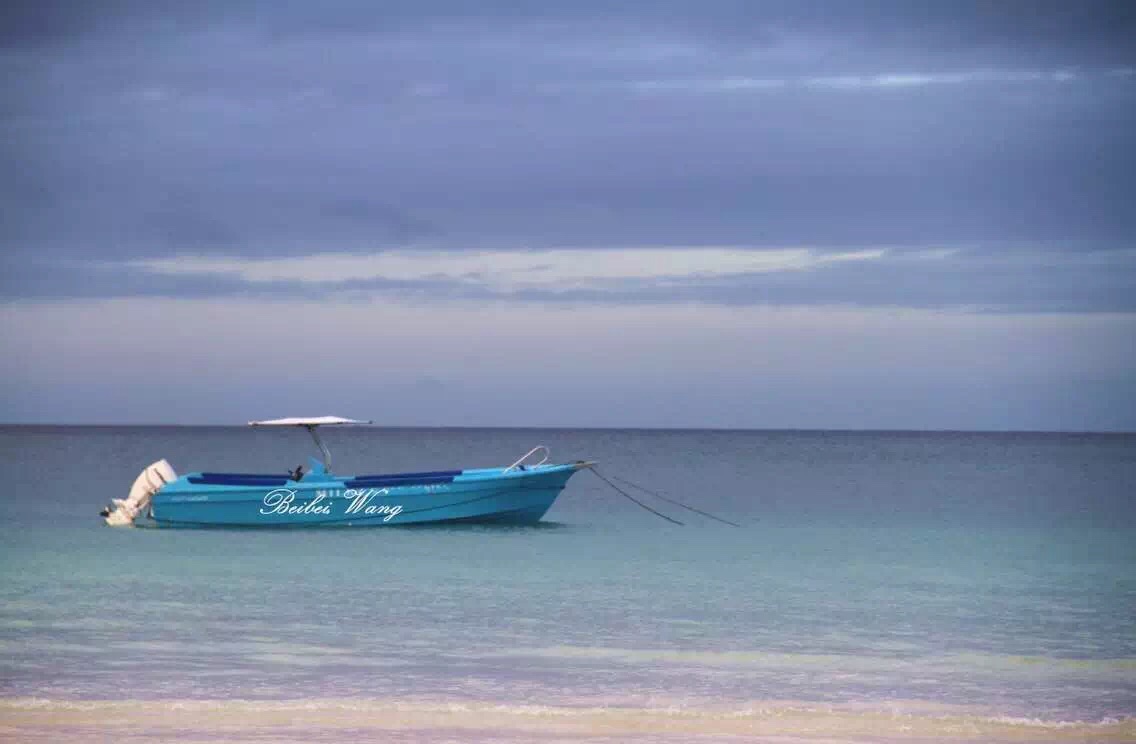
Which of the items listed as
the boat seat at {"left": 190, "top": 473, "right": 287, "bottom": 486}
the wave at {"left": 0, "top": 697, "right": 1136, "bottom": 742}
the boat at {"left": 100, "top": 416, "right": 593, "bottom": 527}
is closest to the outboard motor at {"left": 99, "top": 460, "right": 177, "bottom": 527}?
the boat at {"left": 100, "top": 416, "right": 593, "bottom": 527}

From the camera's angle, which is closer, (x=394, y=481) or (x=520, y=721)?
(x=520, y=721)

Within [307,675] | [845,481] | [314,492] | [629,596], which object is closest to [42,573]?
[314,492]

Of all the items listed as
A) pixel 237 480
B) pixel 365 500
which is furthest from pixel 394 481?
pixel 237 480

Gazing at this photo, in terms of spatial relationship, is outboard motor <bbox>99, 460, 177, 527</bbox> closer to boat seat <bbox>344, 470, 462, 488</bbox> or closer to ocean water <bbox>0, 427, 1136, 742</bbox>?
ocean water <bbox>0, 427, 1136, 742</bbox>

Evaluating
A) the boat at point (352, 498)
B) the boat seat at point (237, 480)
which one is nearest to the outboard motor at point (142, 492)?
the boat at point (352, 498)

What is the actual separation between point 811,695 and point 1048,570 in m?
16.5

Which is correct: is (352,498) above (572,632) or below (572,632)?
above

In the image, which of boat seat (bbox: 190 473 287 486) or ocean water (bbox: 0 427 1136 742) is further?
boat seat (bbox: 190 473 287 486)

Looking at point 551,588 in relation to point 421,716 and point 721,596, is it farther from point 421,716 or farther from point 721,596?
point 421,716

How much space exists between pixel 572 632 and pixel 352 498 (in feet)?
50.7

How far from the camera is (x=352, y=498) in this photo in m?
35.6

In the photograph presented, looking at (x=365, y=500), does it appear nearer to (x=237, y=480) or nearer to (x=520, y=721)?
(x=237, y=480)

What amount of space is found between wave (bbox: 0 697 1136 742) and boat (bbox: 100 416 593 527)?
20.2 meters

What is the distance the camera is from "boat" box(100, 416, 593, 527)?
117ft
